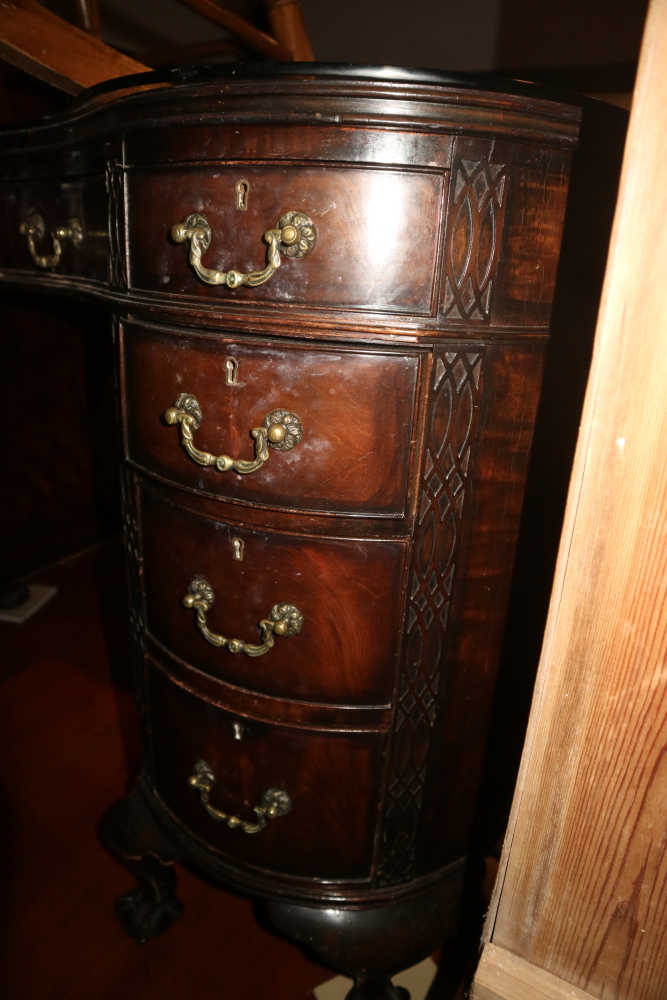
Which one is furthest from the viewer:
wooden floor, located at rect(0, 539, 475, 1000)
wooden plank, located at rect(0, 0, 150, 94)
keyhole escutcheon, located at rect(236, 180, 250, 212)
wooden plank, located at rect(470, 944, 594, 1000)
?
wooden floor, located at rect(0, 539, 475, 1000)

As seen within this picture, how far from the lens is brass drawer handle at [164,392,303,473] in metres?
0.70

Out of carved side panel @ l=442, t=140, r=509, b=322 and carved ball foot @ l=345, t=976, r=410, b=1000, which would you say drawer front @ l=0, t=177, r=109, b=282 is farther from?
carved ball foot @ l=345, t=976, r=410, b=1000

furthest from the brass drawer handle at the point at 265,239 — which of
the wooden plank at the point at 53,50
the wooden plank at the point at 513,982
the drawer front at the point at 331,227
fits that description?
the wooden plank at the point at 513,982

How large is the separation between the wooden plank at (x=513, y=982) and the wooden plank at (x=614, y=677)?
1 cm

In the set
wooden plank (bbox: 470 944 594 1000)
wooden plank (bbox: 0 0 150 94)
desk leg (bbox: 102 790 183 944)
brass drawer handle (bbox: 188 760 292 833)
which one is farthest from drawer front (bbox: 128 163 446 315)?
desk leg (bbox: 102 790 183 944)

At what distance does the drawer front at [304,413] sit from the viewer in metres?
0.68

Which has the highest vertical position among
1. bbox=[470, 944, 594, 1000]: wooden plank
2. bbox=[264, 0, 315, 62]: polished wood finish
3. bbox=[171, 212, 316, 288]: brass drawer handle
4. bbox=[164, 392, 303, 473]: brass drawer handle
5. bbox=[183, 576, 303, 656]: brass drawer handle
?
bbox=[264, 0, 315, 62]: polished wood finish

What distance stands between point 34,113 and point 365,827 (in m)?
1.94

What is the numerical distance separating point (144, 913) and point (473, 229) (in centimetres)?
122

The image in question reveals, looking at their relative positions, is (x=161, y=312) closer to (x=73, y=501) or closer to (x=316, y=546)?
(x=316, y=546)

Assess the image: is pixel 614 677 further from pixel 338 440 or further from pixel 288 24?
pixel 288 24

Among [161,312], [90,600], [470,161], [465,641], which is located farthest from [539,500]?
[90,600]

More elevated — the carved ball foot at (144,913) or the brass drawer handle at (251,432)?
the brass drawer handle at (251,432)

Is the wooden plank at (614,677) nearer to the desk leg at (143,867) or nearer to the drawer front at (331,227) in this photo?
the drawer front at (331,227)
